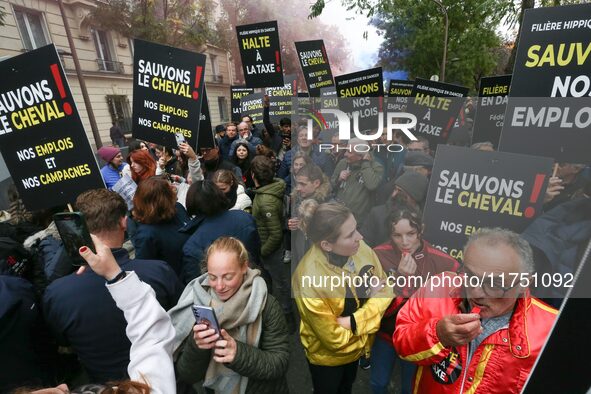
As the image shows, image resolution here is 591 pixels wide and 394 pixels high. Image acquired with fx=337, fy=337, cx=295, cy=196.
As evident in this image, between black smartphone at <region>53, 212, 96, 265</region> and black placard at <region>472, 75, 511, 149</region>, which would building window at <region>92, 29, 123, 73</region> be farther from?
black smartphone at <region>53, 212, 96, 265</region>

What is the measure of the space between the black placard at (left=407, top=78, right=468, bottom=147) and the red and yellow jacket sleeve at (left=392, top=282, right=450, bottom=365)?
106 inches

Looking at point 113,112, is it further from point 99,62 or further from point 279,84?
point 279,84

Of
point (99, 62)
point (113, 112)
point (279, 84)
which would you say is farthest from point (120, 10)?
point (279, 84)

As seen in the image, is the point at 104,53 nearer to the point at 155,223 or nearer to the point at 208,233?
the point at 155,223

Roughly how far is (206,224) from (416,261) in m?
1.51

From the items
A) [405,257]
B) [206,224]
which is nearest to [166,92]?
[206,224]

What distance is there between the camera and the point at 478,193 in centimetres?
171

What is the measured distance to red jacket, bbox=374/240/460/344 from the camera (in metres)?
1.83

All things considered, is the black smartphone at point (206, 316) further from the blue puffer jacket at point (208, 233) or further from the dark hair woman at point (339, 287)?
the blue puffer jacket at point (208, 233)

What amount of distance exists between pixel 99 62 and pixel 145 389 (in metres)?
22.7

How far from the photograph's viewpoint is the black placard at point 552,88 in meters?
1.96

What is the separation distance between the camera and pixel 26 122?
2.15 m

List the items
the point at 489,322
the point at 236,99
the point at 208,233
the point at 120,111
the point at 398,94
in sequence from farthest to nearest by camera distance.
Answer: the point at 120,111 → the point at 236,99 → the point at 398,94 → the point at 208,233 → the point at 489,322

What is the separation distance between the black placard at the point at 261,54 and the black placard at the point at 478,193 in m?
4.54
